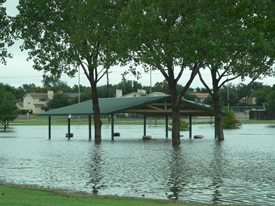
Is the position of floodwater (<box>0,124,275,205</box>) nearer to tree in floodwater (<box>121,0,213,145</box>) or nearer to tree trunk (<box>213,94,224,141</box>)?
tree in floodwater (<box>121,0,213,145</box>)

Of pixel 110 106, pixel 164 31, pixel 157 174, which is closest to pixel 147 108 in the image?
pixel 110 106

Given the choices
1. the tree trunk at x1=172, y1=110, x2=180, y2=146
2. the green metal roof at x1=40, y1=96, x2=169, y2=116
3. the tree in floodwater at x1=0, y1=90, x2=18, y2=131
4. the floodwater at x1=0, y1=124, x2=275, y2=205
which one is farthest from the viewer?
the tree in floodwater at x1=0, y1=90, x2=18, y2=131

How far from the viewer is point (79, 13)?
50219 millimetres

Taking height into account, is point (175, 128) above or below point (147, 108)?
below

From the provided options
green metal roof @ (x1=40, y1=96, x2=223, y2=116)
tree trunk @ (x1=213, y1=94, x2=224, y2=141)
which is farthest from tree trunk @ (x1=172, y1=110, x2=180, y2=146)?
tree trunk @ (x1=213, y1=94, x2=224, y2=141)

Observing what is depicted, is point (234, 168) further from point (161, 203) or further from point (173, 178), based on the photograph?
point (161, 203)

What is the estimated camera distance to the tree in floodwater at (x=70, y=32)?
5025cm

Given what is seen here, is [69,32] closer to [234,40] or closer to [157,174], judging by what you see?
[234,40]

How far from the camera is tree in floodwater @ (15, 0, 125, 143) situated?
50250mm

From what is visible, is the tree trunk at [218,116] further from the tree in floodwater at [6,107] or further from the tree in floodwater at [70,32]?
the tree in floodwater at [6,107]

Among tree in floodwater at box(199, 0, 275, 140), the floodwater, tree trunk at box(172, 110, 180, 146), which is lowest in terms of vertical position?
the floodwater

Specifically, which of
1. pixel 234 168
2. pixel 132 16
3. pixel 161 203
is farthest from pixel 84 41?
pixel 161 203

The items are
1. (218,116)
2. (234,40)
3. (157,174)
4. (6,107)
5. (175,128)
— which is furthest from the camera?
(6,107)

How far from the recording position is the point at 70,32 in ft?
172
